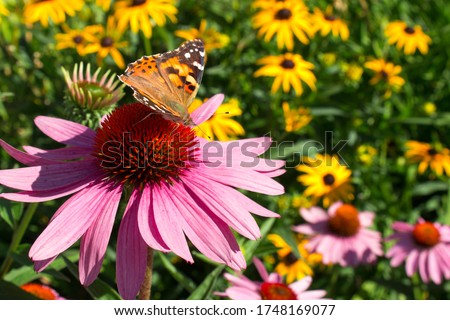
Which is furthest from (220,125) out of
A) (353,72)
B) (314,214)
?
(353,72)

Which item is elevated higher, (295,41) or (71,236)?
(71,236)

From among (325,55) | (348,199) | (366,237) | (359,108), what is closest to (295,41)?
(325,55)

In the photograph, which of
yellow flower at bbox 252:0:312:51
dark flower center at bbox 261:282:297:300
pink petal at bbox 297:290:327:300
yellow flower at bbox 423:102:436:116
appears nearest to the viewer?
dark flower center at bbox 261:282:297:300

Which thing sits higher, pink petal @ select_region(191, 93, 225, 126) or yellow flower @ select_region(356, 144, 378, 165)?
pink petal @ select_region(191, 93, 225, 126)

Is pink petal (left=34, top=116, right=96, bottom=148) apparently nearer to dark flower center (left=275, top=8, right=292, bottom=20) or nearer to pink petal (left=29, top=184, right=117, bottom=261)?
pink petal (left=29, top=184, right=117, bottom=261)

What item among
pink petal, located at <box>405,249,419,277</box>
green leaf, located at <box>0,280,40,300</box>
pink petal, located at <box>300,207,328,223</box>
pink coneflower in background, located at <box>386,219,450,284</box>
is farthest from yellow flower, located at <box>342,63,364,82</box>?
green leaf, located at <box>0,280,40,300</box>

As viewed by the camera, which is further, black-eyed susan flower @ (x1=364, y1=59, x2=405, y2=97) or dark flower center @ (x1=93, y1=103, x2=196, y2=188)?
black-eyed susan flower @ (x1=364, y1=59, x2=405, y2=97)

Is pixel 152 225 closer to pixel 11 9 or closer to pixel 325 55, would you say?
pixel 325 55

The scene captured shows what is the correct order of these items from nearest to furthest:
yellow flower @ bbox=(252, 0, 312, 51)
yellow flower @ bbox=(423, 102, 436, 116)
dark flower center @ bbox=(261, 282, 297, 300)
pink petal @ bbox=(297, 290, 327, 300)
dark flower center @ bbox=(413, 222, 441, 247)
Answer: dark flower center @ bbox=(261, 282, 297, 300) < pink petal @ bbox=(297, 290, 327, 300) < dark flower center @ bbox=(413, 222, 441, 247) < yellow flower @ bbox=(252, 0, 312, 51) < yellow flower @ bbox=(423, 102, 436, 116)
